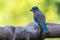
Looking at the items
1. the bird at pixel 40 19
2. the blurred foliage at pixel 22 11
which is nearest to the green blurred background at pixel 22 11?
the blurred foliage at pixel 22 11

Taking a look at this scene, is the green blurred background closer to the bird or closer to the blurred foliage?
the blurred foliage

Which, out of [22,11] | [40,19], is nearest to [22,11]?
[22,11]

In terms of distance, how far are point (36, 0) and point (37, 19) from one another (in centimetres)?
143

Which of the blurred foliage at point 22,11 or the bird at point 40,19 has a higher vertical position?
the blurred foliage at point 22,11

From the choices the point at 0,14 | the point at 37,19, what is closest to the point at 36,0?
the point at 0,14

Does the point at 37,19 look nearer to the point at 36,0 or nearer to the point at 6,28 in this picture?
the point at 6,28

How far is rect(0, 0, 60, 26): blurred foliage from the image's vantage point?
146 inches

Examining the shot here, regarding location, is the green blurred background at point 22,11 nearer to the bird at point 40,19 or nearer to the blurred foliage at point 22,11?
the blurred foliage at point 22,11

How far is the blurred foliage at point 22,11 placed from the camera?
372 centimetres

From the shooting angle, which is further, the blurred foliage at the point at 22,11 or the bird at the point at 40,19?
the blurred foliage at the point at 22,11

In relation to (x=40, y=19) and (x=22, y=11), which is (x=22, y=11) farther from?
(x=40, y=19)

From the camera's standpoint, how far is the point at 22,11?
12.3 ft

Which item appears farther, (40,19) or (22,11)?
(22,11)

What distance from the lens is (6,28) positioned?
1923 mm
